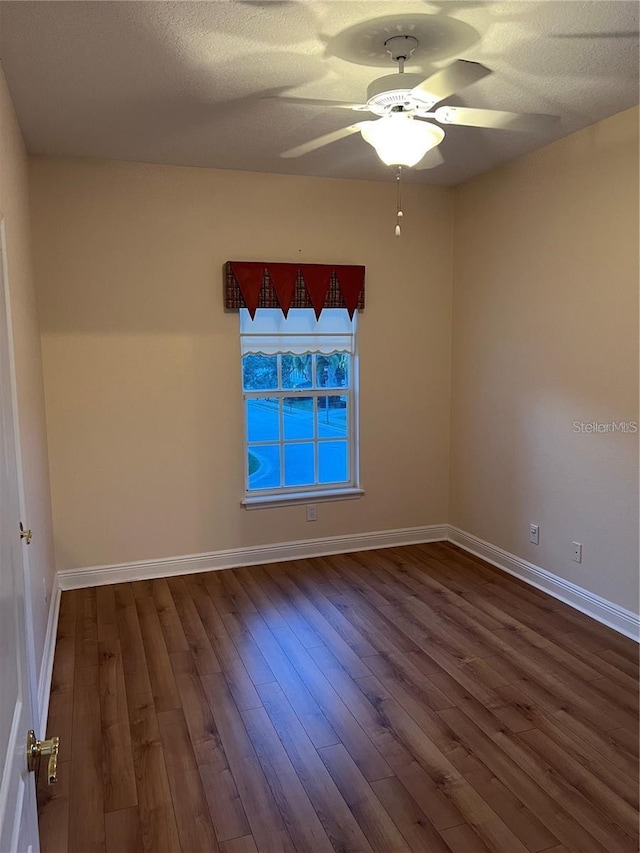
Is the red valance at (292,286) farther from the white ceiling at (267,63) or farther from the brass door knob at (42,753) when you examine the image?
the brass door knob at (42,753)

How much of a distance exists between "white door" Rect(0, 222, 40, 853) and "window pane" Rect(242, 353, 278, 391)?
9.60 ft

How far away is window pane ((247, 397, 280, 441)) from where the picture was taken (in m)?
4.33

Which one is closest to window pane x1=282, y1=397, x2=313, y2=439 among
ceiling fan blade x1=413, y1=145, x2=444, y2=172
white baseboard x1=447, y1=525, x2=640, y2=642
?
white baseboard x1=447, y1=525, x2=640, y2=642

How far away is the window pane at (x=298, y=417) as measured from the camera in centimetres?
442

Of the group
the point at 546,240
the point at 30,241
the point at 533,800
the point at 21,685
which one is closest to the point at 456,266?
the point at 546,240

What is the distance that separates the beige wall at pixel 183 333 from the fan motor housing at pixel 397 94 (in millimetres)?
1978

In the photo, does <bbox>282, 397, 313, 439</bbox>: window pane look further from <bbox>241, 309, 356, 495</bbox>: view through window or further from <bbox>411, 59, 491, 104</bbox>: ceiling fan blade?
<bbox>411, 59, 491, 104</bbox>: ceiling fan blade

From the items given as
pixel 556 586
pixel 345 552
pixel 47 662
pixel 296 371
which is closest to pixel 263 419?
pixel 296 371

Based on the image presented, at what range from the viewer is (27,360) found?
2.90 meters

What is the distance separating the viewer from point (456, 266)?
457cm

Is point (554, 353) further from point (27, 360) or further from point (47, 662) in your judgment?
point (47, 662)

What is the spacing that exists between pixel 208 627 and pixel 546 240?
9.75 feet

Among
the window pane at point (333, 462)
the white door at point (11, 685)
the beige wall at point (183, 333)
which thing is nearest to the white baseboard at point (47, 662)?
the beige wall at point (183, 333)

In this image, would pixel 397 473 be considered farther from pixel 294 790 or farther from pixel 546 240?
pixel 294 790
